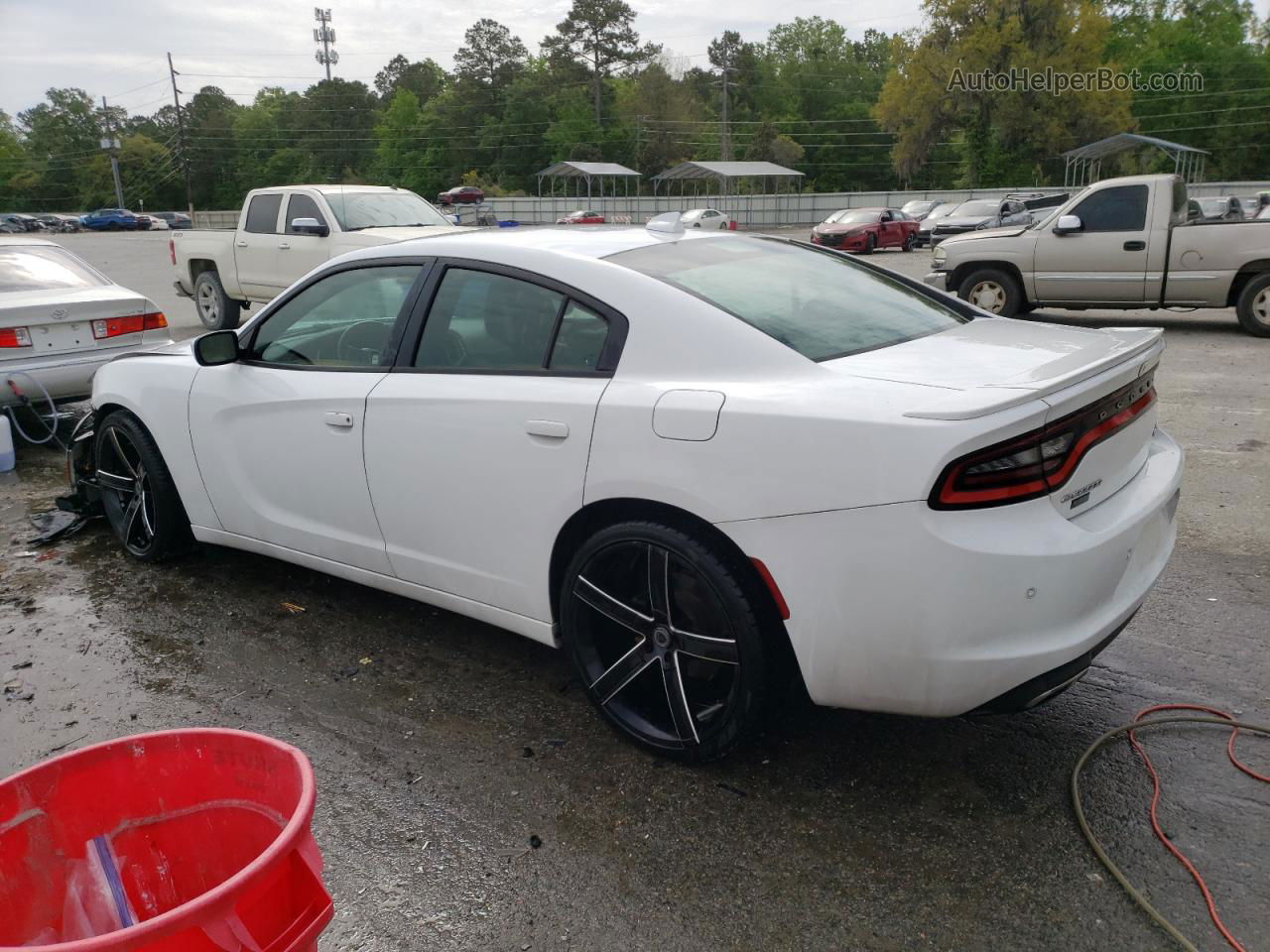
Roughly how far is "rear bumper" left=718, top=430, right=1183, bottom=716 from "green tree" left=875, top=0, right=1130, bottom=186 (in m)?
65.2

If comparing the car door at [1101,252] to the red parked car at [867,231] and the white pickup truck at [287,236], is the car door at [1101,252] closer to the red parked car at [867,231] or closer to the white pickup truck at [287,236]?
the white pickup truck at [287,236]

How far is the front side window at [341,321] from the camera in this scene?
3697 millimetres

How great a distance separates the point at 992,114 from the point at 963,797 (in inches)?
2610

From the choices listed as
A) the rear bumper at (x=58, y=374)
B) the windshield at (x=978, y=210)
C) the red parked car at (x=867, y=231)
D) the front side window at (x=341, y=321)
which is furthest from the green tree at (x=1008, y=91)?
the front side window at (x=341, y=321)

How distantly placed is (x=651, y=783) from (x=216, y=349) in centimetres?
255

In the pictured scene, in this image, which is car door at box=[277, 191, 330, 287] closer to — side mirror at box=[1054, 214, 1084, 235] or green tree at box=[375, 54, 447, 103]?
side mirror at box=[1054, 214, 1084, 235]

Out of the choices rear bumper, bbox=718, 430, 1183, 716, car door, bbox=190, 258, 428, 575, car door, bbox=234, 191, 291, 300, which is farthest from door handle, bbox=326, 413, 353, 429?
car door, bbox=234, 191, 291, 300

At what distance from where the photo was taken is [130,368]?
15.2ft

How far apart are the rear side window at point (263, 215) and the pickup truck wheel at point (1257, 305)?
11.1 m

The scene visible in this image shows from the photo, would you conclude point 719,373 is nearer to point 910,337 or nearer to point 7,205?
point 910,337

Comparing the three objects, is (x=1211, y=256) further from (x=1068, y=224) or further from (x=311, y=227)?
(x=311, y=227)

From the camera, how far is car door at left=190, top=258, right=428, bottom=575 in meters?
Answer: 3.64

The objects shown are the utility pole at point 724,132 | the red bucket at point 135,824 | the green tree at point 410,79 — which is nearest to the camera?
the red bucket at point 135,824

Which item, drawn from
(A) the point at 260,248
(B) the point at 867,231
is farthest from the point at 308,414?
(B) the point at 867,231
